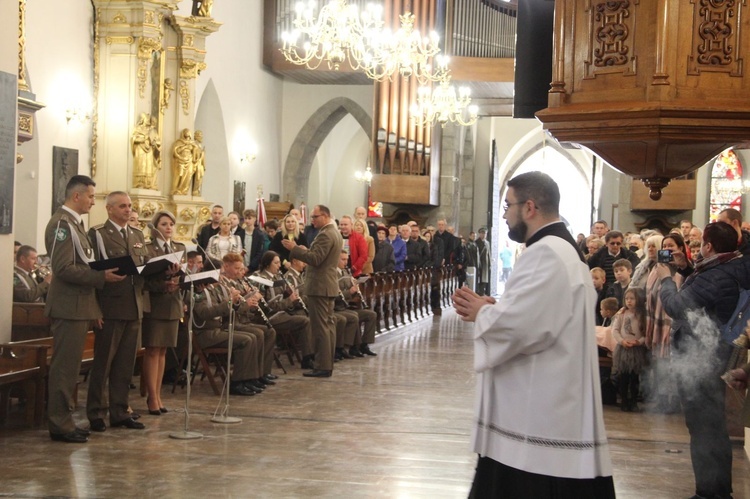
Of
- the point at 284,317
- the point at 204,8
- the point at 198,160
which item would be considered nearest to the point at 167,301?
the point at 284,317

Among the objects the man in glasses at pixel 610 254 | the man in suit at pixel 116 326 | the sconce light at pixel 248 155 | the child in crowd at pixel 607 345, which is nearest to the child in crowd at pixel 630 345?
the child in crowd at pixel 607 345

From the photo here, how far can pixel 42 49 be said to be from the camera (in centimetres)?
1342

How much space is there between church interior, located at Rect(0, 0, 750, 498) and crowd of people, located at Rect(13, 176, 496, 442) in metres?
0.37

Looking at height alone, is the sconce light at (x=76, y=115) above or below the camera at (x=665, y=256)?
above

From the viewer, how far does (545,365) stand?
12.5ft

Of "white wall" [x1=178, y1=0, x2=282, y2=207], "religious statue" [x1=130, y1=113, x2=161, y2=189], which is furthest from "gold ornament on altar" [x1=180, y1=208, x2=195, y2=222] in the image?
"white wall" [x1=178, y1=0, x2=282, y2=207]

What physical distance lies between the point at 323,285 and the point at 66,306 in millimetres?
3785

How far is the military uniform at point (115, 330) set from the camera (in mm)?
7422

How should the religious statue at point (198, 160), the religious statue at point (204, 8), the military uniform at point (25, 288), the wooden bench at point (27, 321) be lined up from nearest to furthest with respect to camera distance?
the wooden bench at point (27, 321), the military uniform at point (25, 288), the religious statue at point (198, 160), the religious statue at point (204, 8)

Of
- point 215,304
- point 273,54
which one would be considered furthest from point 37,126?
point 273,54

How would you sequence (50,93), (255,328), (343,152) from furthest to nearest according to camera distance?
(343,152)
(50,93)
(255,328)

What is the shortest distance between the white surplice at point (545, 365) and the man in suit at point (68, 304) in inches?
153

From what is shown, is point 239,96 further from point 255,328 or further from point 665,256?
point 665,256

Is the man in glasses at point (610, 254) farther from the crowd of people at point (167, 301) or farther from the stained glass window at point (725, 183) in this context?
the stained glass window at point (725, 183)
